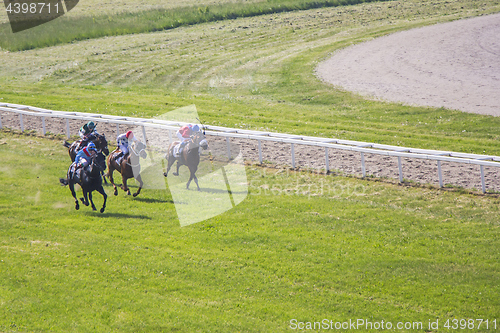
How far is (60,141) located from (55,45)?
24.6 m

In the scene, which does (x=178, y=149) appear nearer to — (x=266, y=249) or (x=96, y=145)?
(x=96, y=145)

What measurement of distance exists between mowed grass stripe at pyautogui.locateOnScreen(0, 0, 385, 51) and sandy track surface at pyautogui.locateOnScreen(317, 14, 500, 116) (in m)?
14.9

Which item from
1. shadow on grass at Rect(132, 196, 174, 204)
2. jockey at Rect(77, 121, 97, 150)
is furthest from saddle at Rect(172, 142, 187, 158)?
jockey at Rect(77, 121, 97, 150)

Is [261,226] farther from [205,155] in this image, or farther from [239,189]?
[205,155]

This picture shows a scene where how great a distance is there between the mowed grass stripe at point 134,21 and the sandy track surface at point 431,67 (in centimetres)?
1485

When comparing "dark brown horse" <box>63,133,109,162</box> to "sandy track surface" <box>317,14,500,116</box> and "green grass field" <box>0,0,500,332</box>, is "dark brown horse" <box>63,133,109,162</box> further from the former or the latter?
"sandy track surface" <box>317,14,500,116</box>

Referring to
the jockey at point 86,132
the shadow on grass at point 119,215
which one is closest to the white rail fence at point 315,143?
the jockey at point 86,132

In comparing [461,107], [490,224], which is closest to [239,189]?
[490,224]

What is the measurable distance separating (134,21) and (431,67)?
94.6ft

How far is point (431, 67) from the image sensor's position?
100 feet

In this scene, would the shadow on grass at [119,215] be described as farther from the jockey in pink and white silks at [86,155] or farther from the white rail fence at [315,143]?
the white rail fence at [315,143]

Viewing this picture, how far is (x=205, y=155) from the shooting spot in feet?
61.2

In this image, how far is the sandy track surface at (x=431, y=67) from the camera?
25.5 meters

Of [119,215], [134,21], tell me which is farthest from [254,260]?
[134,21]
